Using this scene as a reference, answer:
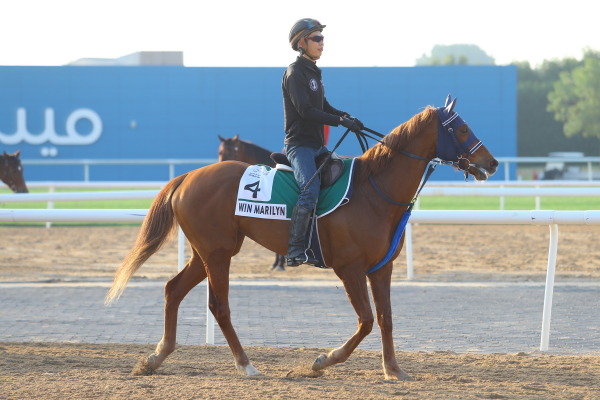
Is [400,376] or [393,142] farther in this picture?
[393,142]

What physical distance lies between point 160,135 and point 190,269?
1265 inches

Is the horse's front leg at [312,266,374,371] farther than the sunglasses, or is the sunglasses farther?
the sunglasses

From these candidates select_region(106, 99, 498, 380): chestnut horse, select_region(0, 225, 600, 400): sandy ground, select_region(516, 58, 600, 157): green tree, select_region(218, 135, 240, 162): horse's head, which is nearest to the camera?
select_region(0, 225, 600, 400): sandy ground

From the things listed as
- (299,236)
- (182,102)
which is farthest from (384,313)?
(182,102)

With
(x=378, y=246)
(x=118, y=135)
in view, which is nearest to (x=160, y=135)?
(x=118, y=135)

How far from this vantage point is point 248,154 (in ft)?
44.3

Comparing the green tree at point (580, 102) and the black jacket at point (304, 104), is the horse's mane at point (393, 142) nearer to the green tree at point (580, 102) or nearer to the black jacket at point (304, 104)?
the black jacket at point (304, 104)

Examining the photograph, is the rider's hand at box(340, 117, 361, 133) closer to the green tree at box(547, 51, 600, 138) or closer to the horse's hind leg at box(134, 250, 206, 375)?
the horse's hind leg at box(134, 250, 206, 375)

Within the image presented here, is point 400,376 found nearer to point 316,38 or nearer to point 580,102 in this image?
point 316,38

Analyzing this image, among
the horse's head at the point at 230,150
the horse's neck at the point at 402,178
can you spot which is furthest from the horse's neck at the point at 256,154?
the horse's neck at the point at 402,178

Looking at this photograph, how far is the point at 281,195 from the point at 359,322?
1.06 metres

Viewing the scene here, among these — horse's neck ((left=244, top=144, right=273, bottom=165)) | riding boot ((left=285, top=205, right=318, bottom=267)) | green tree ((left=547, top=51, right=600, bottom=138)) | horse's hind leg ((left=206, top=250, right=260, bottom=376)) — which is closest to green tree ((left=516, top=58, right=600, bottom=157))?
green tree ((left=547, top=51, right=600, bottom=138))

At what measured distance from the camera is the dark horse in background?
517 inches

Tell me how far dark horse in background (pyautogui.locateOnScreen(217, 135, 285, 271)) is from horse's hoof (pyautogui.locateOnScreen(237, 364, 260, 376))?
6.72 m
